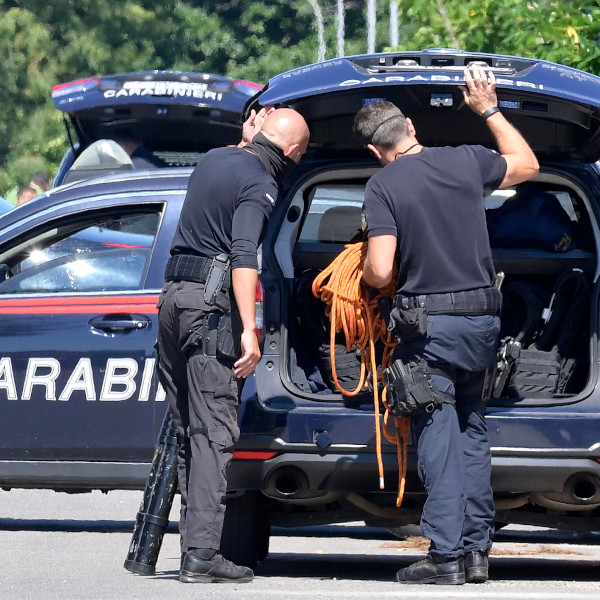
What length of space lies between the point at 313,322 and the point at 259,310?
0.44m

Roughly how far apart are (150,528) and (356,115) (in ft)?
5.79

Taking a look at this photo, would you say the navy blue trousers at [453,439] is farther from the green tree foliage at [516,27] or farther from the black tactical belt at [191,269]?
the green tree foliage at [516,27]

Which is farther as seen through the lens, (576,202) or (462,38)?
(462,38)

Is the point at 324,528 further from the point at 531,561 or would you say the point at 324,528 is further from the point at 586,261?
the point at 586,261

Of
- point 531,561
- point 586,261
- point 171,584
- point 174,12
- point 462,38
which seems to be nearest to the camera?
point 171,584

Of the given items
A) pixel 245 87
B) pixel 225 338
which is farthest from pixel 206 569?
pixel 245 87

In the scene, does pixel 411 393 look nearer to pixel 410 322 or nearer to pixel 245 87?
pixel 410 322

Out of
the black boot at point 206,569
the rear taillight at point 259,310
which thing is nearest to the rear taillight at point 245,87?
the rear taillight at point 259,310

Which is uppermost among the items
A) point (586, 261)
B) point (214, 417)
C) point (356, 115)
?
point (356, 115)

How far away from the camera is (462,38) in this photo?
46.3 ft

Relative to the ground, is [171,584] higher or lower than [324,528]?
higher

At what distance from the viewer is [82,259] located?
7.36 m

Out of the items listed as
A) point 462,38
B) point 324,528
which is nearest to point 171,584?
point 324,528

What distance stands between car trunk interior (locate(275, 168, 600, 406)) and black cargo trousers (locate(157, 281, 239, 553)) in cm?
35
